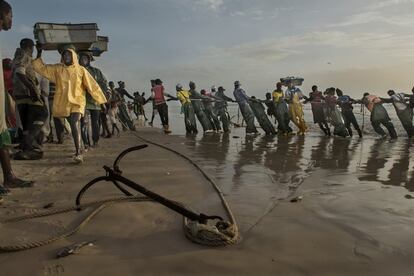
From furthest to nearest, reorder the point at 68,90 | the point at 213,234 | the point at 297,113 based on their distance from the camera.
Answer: the point at 297,113 → the point at 68,90 → the point at 213,234

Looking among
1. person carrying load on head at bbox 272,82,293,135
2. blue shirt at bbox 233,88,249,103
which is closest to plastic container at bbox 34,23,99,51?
blue shirt at bbox 233,88,249,103

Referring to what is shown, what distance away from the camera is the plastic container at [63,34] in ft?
28.5

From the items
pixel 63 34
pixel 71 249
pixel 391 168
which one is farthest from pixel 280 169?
pixel 63 34

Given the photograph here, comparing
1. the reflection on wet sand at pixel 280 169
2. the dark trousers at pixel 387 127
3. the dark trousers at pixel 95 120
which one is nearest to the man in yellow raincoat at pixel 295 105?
the dark trousers at pixel 387 127

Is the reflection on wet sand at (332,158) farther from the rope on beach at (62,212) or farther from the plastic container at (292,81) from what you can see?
the plastic container at (292,81)

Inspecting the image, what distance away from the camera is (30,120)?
22.5 ft

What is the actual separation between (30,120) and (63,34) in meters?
2.79

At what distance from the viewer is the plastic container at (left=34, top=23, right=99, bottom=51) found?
8.68m

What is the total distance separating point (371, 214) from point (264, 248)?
1.42 meters

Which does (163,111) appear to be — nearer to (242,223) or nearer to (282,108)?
(282,108)

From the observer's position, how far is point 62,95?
6.45m

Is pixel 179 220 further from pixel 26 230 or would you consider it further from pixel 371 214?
pixel 371 214

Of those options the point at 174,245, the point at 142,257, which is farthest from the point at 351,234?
the point at 142,257

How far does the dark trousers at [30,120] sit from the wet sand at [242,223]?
0.50m
